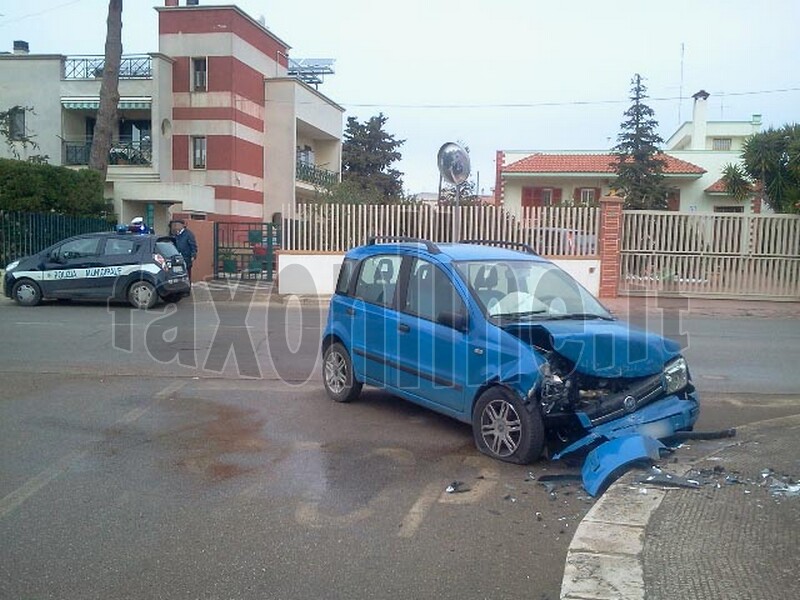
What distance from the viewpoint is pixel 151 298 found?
56.7 feet

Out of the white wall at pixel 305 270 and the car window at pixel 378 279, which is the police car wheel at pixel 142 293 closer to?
the white wall at pixel 305 270

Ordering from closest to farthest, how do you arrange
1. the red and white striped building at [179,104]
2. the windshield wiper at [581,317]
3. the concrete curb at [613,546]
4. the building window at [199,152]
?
the concrete curb at [613,546], the windshield wiper at [581,317], the red and white striped building at [179,104], the building window at [199,152]

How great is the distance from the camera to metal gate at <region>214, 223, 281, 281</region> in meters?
24.4

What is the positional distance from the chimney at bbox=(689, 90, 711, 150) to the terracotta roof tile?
1051cm

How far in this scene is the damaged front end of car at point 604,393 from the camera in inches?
228

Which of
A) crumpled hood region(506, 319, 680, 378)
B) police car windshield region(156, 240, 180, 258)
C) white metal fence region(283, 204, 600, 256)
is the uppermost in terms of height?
white metal fence region(283, 204, 600, 256)

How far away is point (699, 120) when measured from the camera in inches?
1852

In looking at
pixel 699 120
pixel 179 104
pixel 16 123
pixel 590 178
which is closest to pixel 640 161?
pixel 590 178

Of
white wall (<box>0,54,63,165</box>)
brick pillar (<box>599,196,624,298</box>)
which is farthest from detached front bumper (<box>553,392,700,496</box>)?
white wall (<box>0,54,63,165</box>)

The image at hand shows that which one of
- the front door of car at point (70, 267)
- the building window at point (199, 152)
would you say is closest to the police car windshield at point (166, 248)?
the front door of car at point (70, 267)

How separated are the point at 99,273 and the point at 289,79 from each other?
23623mm

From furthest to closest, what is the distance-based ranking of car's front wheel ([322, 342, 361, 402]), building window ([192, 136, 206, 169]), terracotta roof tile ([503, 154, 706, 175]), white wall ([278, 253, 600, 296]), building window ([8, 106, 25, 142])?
terracotta roof tile ([503, 154, 706, 175]) < building window ([192, 136, 206, 169]) < building window ([8, 106, 25, 142]) < white wall ([278, 253, 600, 296]) < car's front wheel ([322, 342, 361, 402])

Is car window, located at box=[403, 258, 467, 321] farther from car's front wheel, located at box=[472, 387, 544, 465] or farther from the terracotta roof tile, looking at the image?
the terracotta roof tile

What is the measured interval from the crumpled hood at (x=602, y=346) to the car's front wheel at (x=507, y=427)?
19.0 inches
